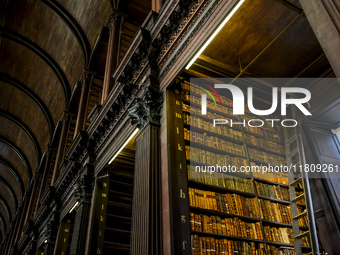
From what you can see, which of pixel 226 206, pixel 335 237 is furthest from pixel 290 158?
pixel 226 206

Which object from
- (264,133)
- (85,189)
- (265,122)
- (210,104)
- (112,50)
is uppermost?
(112,50)

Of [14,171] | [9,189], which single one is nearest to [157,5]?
[14,171]

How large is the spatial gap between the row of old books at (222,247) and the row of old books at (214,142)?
1161 mm

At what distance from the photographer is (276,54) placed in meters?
5.04

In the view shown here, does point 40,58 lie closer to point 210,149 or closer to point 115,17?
point 115,17

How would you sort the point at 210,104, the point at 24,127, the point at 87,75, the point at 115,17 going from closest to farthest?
1. the point at 210,104
2. the point at 115,17
3. the point at 87,75
4. the point at 24,127

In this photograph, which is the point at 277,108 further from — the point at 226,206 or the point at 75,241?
the point at 75,241

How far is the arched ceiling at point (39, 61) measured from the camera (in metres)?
9.88

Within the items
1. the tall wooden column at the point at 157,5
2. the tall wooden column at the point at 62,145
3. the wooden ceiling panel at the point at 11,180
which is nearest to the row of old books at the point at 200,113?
the tall wooden column at the point at 157,5

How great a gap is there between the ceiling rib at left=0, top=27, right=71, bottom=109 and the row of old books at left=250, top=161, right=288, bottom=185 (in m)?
8.25

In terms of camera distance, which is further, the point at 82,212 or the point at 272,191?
the point at 82,212

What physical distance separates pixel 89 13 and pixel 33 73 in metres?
4.42

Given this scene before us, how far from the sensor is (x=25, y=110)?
14430 mm

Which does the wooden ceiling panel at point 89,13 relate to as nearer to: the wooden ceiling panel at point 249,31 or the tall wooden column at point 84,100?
the tall wooden column at point 84,100
